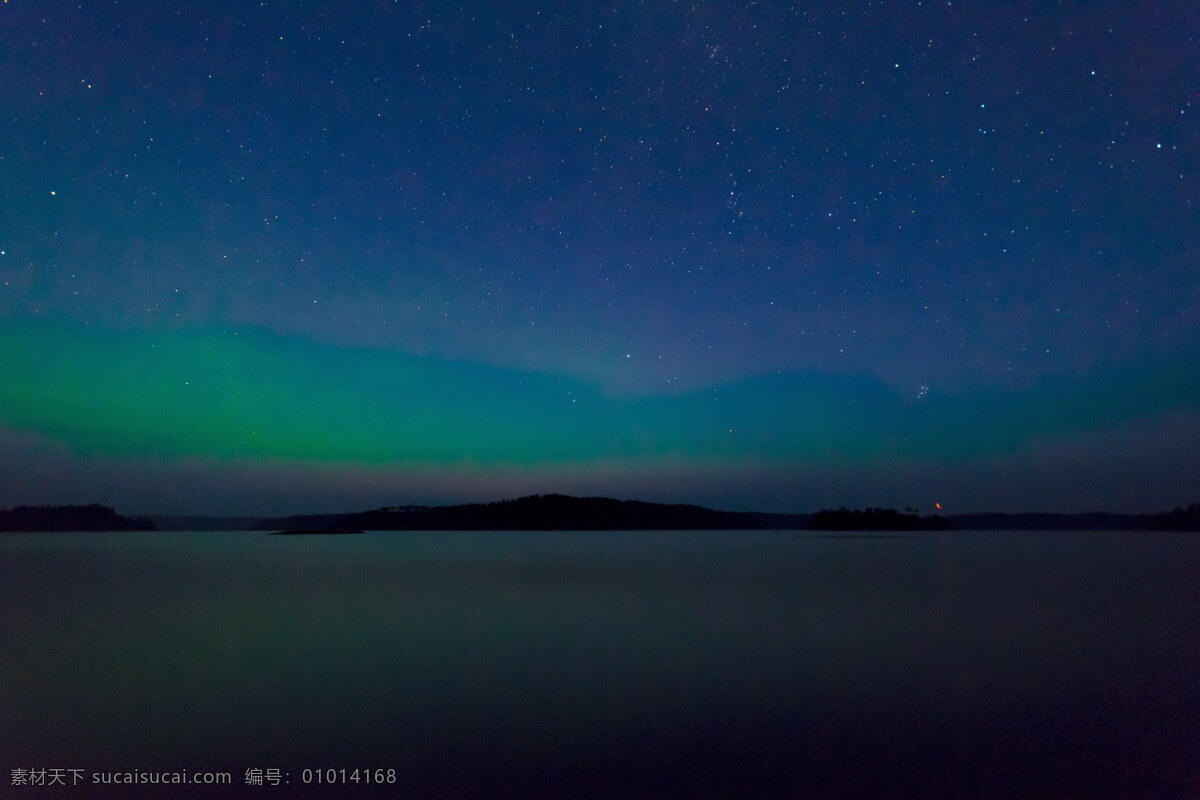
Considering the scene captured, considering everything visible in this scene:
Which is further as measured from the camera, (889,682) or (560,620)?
(560,620)

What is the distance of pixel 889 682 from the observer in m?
8.87

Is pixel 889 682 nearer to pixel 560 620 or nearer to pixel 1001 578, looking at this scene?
pixel 560 620

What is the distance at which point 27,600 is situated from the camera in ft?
57.6

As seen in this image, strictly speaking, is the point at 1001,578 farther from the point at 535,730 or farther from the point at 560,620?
the point at 535,730

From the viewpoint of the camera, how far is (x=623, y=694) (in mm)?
8273

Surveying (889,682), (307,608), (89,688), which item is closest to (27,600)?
(307,608)

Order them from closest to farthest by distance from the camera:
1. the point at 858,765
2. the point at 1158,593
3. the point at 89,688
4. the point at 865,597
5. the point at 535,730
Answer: the point at 858,765
the point at 535,730
the point at 89,688
the point at 865,597
the point at 1158,593

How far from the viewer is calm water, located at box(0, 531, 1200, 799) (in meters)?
6.00

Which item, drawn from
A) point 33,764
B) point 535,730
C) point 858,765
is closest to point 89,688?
point 33,764

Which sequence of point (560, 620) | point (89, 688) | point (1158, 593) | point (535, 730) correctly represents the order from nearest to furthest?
point (535, 730)
point (89, 688)
point (560, 620)
point (1158, 593)

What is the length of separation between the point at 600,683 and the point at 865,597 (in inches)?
402

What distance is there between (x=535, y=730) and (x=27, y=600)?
1613 cm

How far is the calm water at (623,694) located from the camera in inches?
236

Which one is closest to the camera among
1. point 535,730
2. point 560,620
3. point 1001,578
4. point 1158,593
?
point 535,730
